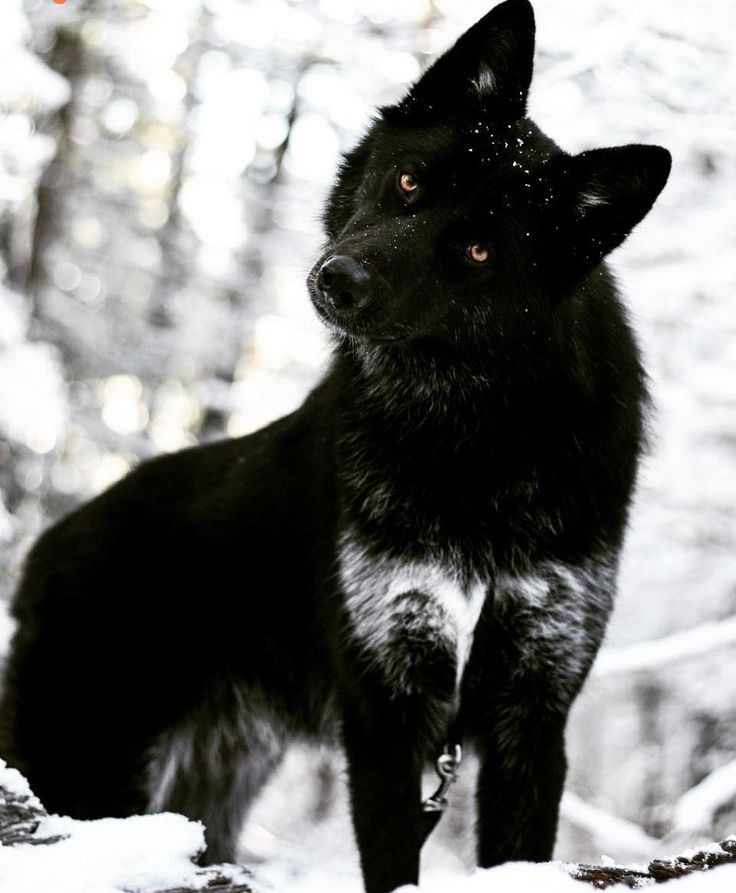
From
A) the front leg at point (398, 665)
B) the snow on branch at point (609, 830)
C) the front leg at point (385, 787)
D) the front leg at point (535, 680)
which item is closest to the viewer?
the front leg at point (385, 787)

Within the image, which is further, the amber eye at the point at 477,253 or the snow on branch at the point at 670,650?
the snow on branch at the point at 670,650

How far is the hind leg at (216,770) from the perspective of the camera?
12.1ft

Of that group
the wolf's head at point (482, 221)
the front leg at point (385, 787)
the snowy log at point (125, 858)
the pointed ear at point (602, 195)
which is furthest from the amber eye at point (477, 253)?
the snowy log at point (125, 858)

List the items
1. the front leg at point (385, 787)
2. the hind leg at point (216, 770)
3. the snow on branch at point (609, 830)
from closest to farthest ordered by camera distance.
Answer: the front leg at point (385, 787) < the hind leg at point (216, 770) < the snow on branch at point (609, 830)

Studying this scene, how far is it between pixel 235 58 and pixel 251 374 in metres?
3.75

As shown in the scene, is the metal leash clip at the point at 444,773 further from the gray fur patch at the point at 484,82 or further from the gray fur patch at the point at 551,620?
the gray fur patch at the point at 484,82

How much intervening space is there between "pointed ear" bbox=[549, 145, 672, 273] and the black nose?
629mm

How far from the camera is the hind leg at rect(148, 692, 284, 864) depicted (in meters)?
3.70

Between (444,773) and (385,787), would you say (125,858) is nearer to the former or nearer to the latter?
(385,787)

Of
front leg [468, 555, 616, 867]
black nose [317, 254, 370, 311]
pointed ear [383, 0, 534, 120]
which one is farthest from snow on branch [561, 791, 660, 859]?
pointed ear [383, 0, 534, 120]

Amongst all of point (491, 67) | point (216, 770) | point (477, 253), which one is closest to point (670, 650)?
point (216, 770)

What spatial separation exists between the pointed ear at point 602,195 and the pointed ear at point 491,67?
0.30 metres

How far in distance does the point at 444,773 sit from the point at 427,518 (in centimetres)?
82

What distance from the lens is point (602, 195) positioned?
9.35 feet
